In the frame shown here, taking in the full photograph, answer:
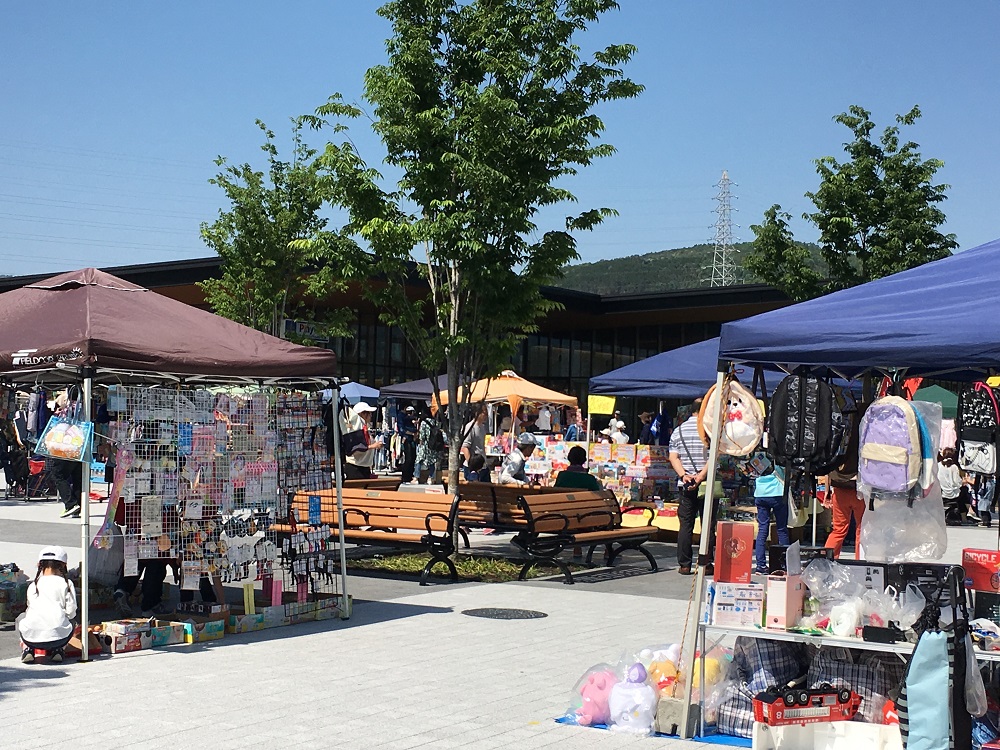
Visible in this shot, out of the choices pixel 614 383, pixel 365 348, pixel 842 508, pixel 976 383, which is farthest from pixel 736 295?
pixel 976 383

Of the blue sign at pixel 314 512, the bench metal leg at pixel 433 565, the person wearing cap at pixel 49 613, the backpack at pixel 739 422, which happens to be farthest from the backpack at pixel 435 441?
the backpack at pixel 739 422

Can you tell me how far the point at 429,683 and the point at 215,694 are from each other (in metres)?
1.40

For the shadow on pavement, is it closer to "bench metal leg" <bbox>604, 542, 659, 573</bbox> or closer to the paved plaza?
the paved plaza

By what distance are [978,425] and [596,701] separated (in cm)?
323

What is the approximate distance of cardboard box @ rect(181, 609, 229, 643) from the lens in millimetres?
9117

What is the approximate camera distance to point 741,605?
21.7 ft

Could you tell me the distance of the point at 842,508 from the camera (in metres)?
12.1

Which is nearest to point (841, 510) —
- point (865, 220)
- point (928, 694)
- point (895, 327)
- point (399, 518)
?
point (399, 518)

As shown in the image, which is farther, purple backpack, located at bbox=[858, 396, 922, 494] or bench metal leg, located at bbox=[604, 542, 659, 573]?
bench metal leg, located at bbox=[604, 542, 659, 573]

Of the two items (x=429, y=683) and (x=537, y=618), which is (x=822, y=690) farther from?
(x=537, y=618)

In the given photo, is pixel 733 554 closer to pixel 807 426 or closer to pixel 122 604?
pixel 807 426

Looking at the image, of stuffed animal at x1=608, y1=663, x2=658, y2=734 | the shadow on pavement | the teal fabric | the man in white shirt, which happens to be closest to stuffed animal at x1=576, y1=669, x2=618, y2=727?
stuffed animal at x1=608, y1=663, x2=658, y2=734

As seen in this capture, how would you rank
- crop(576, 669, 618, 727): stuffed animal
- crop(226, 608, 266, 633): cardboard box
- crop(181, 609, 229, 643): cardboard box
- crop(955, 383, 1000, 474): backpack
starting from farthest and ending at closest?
crop(226, 608, 266, 633): cardboard box
crop(181, 609, 229, 643): cardboard box
crop(955, 383, 1000, 474): backpack
crop(576, 669, 618, 727): stuffed animal

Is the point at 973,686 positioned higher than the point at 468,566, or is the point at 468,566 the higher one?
the point at 973,686
